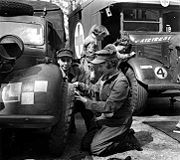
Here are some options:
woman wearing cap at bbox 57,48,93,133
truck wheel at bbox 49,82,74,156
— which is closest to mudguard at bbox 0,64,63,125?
truck wheel at bbox 49,82,74,156

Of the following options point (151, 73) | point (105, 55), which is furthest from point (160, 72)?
point (105, 55)

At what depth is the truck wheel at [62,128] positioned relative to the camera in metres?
3.37

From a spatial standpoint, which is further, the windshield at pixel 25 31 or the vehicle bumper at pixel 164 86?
the vehicle bumper at pixel 164 86

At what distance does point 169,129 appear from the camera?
4742 millimetres

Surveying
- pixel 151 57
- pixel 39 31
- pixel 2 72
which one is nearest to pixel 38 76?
pixel 2 72

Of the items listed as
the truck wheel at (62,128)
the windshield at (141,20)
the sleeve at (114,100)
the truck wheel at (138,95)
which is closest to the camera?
the truck wheel at (62,128)

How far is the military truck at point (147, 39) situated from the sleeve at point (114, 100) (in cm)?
178

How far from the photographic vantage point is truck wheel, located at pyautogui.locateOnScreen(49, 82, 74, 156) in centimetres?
337

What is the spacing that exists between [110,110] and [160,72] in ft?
7.21

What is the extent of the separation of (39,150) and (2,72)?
104cm

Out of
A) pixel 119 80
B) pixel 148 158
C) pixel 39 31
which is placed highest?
pixel 39 31

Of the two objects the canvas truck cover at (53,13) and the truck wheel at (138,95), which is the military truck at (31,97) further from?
the canvas truck cover at (53,13)

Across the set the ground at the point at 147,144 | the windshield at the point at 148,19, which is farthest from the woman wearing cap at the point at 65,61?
the windshield at the point at 148,19

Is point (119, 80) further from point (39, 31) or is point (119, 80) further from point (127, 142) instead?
point (39, 31)
